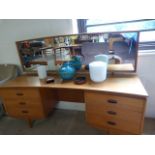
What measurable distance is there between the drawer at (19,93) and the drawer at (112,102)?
63 cm

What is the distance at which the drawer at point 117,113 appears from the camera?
4.15 feet

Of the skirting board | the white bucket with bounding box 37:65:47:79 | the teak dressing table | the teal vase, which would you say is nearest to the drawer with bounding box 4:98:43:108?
the teak dressing table

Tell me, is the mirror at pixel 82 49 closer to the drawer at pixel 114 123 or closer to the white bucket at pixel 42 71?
the white bucket at pixel 42 71

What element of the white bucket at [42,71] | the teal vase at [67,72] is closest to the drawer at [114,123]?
the teal vase at [67,72]

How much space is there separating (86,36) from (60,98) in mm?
981

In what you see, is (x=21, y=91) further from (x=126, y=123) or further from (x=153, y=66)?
(x=153, y=66)

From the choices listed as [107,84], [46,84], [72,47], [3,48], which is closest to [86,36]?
[72,47]

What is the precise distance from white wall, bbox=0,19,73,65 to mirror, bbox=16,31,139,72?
0.13 meters

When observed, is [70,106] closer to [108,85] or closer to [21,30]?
[108,85]

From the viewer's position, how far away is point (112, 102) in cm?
133

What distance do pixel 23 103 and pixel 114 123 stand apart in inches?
43.1

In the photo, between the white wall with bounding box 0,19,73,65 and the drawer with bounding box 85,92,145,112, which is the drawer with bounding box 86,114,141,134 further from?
the white wall with bounding box 0,19,73,65

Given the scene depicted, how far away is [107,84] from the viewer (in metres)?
1.46

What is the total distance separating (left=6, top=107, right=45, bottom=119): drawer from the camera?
1.76m
